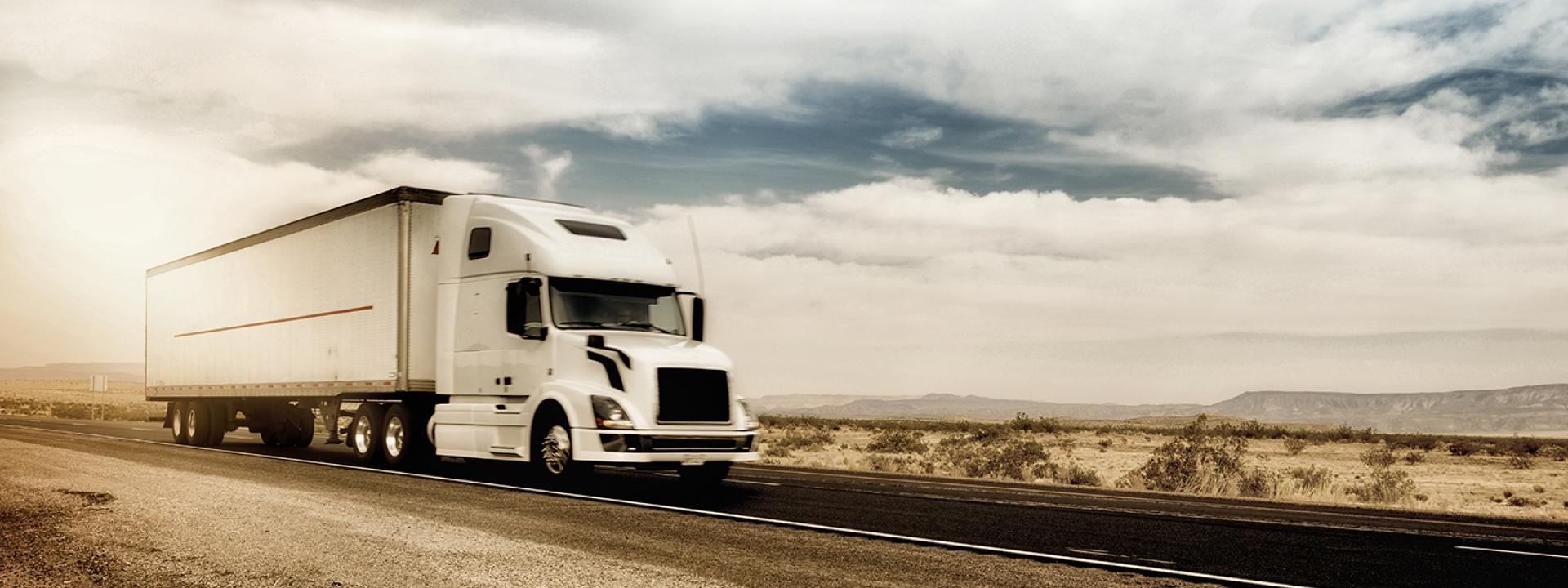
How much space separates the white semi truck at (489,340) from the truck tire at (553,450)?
0.02 m

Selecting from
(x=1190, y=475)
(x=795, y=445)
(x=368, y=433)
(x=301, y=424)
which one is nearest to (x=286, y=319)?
(x=301, y=424)

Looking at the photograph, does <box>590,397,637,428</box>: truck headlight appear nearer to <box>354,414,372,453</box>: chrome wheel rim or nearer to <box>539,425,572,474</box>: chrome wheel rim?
<box>539,425,572,474</box>: chrome wheel rim

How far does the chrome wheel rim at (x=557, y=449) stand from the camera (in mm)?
15016

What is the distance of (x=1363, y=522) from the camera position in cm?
1391

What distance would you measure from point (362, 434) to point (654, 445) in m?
7.46

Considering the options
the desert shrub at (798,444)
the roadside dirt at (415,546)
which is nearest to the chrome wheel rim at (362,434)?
the roadside dirt at (415,546)

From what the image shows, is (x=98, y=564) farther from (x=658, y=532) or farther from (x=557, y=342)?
(x=557, y=342)

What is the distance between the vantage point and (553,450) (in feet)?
50.1

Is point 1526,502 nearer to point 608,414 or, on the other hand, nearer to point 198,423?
point 608,414

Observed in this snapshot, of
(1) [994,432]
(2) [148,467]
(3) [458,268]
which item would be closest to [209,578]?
(3) [458,268]

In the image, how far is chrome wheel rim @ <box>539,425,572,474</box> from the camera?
49.3 feet

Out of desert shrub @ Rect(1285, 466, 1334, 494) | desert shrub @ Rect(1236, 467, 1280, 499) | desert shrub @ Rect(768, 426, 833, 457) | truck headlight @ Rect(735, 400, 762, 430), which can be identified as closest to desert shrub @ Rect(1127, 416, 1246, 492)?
desert shrub @ Rect(1236, 467, 1280, 499)

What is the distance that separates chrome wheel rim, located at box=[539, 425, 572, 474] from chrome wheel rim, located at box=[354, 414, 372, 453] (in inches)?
214

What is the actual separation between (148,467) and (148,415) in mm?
49862
